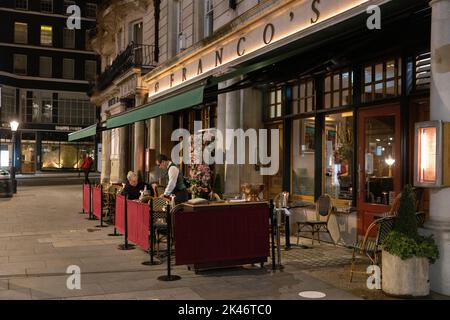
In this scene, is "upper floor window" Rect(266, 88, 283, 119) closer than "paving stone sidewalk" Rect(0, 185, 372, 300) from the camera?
No

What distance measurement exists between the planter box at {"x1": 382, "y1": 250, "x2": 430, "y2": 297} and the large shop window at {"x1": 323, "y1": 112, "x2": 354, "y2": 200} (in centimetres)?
394

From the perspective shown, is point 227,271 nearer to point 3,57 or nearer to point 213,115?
point 213,115

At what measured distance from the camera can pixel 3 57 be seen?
50938 mm

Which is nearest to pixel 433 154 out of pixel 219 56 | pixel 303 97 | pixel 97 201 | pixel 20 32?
pixel 303 97

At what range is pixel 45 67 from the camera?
2101 inches

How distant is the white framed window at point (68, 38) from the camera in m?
54.7

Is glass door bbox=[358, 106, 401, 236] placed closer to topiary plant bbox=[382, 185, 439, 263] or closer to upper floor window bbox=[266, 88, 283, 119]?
topiary plant bbox=[382, 185, 439, 263]

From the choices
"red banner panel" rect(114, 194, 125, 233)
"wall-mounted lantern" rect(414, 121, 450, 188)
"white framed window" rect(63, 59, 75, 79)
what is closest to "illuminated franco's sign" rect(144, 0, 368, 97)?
"wall-mounted lantern" rect(414, 121, 450, 188)

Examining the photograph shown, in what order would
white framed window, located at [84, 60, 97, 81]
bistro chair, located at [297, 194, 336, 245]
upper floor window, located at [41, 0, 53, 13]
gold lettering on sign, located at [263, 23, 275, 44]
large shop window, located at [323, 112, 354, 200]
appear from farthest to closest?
white framed window, located at [84, 60, 97, 81] < upper floor window, located at [41, 0, 53, 13] < gold lettering on sign, located at [263, 23, 275, 44] < large shop window, located at [323, 112, 354, 200] < bistro chair, located at [297, 194, 336, 245]

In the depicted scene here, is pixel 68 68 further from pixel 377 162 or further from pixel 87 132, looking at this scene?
pixel 377 162

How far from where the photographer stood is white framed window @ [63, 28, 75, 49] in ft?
179

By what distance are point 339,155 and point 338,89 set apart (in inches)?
55.8

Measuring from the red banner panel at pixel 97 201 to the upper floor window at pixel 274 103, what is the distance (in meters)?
4.99

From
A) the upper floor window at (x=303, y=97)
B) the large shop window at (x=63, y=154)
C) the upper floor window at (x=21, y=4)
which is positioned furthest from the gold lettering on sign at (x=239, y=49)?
the upper floor window at (x=21, y=4)
